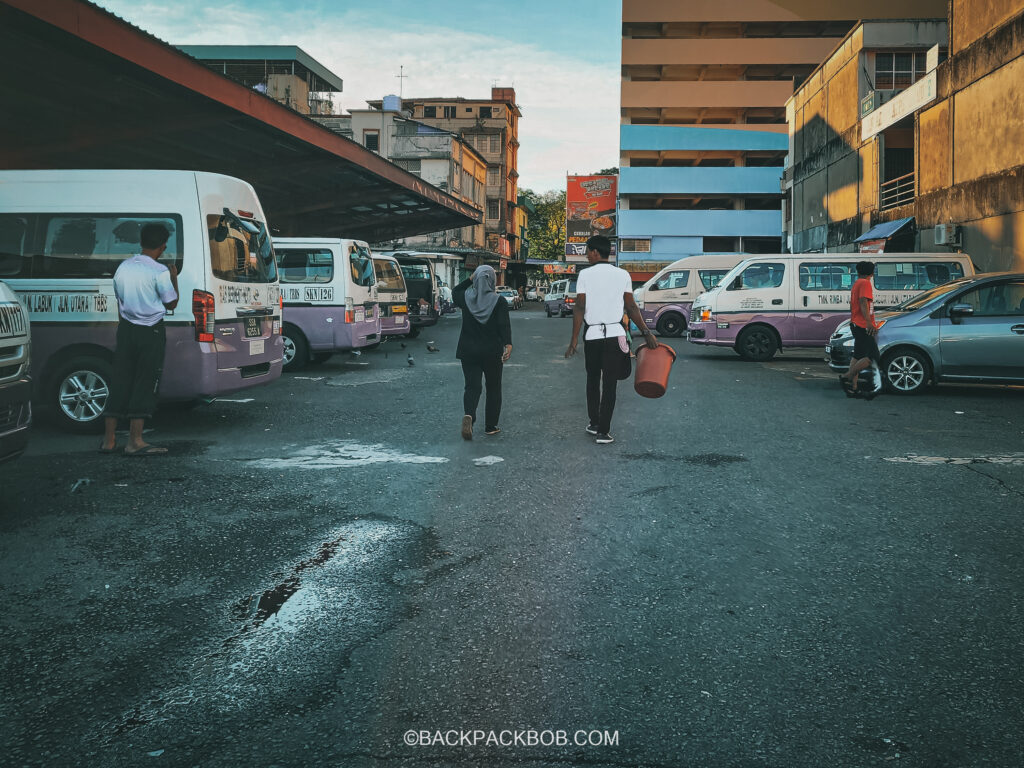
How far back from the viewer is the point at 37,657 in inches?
128

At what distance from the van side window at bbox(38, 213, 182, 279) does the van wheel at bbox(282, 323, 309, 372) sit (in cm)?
553

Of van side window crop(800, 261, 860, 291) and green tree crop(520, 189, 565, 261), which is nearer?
van side window crop(800, 261, 860, 291)

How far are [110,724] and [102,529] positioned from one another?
2515 mm

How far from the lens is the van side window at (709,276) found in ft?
76.2

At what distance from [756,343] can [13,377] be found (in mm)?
14079

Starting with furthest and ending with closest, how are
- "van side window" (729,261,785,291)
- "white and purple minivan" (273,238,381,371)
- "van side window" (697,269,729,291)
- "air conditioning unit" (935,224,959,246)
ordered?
"van side window" (697,269,729,291) → "air conditioning unit" (935,224,959,246) → "van side window" (729,261,785,291) → "white and purple minivan" (273,238,381,371)

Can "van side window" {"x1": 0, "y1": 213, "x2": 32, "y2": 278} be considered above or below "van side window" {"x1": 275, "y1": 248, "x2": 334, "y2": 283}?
below

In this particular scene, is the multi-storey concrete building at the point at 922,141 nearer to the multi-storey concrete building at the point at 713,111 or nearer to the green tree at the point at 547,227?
the multi-storey concrete building at the point at 713,111

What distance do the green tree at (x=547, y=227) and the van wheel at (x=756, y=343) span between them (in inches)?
3228

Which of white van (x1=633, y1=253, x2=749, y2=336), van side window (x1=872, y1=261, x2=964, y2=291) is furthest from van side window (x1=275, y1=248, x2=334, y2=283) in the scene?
white van (x1=633, y1=253, x2=749, y2=336)

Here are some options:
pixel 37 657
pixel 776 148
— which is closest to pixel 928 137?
pixel 37 657

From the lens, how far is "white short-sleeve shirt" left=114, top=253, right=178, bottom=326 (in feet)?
23.6

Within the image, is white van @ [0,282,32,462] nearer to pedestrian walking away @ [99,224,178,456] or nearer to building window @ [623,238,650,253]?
pedestrian walking away @ [99,224,178,456]

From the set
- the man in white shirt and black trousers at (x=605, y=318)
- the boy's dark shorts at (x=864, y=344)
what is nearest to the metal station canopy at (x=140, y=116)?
the man in white shirt and black trousers at (x=605, y=318)
